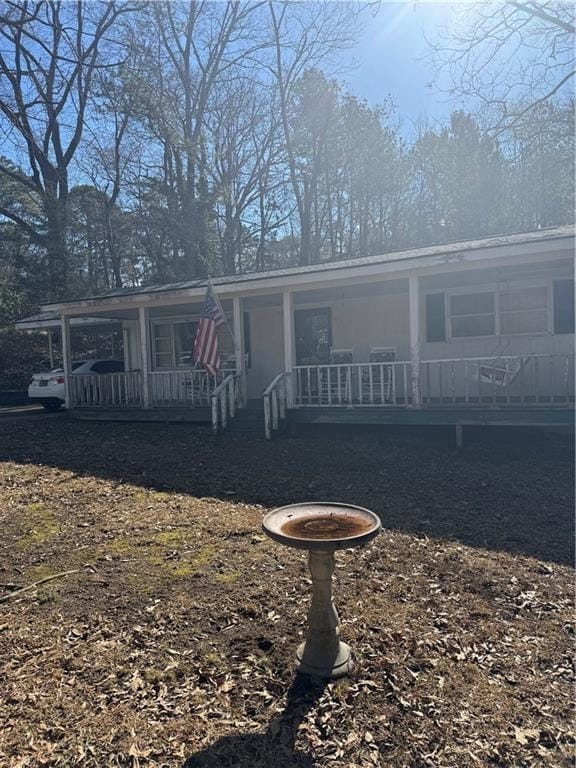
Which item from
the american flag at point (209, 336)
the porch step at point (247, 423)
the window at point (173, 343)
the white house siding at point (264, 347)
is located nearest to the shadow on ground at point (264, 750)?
the porch step at point (247, 423)

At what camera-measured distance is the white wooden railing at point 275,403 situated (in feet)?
32.0

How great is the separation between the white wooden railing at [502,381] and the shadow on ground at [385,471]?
2.37 feet

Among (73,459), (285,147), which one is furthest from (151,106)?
(73,459)

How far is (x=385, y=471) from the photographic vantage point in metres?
7.64

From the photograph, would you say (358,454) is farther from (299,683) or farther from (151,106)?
(151,106)

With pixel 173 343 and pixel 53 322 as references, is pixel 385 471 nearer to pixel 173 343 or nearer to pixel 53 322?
pixel 173 343

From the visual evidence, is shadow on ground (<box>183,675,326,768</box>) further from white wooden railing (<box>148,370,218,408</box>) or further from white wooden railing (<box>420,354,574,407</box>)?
white wooden railing (<box>148,370,218,408</box>)

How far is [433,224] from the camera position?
28000mm

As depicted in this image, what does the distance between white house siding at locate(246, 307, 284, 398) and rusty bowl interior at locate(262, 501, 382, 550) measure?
9.64 m

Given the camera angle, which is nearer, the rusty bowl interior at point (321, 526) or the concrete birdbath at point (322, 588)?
the rusty bowl interior at point (321, 526)

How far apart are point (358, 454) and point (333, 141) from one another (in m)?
22.6

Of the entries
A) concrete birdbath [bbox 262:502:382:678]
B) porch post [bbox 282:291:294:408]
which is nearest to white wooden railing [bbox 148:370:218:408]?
porch post [bbox 282:291:294:408]

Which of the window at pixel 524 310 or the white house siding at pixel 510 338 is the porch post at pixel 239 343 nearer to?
the white house siding at pixel 510 338

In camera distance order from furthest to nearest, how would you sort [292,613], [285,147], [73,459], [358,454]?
1. [285,147]
2. [73,459]
3. [358,454]
4. [292,613]
